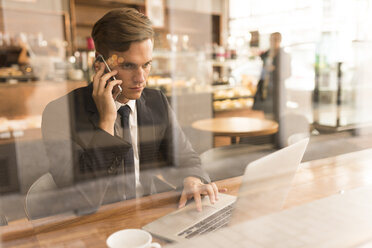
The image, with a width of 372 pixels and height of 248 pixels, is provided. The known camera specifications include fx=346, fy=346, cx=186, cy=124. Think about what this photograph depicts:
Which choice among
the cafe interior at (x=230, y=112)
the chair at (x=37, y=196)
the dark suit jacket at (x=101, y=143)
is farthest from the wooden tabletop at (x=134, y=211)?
the chair at (x=37, y=196)

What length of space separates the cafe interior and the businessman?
1.5 inches

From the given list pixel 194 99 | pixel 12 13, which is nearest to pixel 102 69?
pixel 194 99

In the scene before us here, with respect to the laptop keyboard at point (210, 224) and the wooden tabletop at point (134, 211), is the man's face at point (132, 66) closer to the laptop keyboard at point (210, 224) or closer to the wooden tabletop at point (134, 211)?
the wooden tabletop at point (134, 211)

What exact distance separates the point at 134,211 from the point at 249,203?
28 centimetres

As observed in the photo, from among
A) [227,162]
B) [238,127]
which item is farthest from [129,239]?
[238,127]

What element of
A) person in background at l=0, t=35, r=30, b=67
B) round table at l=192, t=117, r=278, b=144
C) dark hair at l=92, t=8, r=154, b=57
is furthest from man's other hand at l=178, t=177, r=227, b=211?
person in background at l=0, t=35, r=30, b=67

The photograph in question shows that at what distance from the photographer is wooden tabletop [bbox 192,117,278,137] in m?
2.10

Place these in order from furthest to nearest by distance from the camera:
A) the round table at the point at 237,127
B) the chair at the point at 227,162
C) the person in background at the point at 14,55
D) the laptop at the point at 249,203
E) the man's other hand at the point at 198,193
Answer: the person in background at the point at 14,55 → the round table at the point at 237,127 → the chair at the point at 227,162 → the man's other hand at the point at 198,193 → the laptop at the point at 249,203

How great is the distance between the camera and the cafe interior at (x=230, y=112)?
46cm

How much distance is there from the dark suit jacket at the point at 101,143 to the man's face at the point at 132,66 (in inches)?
2.9

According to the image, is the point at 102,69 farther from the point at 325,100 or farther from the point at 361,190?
the point at 325,100

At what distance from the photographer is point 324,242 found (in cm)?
35

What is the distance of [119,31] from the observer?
96 cm

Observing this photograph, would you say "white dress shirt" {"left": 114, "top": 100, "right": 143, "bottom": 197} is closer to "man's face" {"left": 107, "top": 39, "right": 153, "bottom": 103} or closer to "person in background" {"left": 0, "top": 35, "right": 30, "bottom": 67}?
"man's face" {"left": 107, "top": 39, "right": 153, "bottom": 103}
